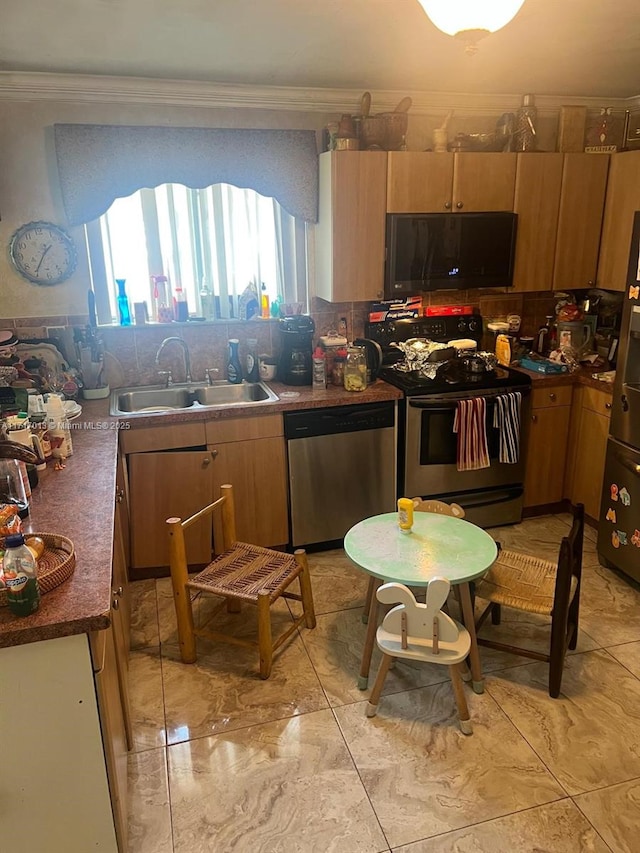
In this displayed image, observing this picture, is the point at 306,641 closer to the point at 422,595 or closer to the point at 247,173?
the point at 422,595

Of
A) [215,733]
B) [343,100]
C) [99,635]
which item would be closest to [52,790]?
[99,635]

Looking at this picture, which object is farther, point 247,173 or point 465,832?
point 247,173

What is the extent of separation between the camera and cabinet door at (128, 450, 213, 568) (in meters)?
2.98

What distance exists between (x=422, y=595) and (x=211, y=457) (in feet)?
3.93

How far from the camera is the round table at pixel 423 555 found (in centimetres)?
215

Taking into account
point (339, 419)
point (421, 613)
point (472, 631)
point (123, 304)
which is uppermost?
point (123, 304)

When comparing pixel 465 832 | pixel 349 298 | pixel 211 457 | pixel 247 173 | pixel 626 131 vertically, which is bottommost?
pixel 465 832

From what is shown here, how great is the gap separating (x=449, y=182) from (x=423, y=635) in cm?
236

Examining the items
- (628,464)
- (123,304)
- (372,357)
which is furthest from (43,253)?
(628,464)

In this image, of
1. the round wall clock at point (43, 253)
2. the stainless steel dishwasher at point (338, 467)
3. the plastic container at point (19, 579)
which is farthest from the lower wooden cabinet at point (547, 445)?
the plastic container at point (19, 579)

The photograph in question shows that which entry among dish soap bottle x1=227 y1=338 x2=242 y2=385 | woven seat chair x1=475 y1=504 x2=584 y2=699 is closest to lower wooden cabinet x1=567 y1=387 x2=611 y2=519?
woven seat chair x1=475 y1=504 x2=584 y2=699

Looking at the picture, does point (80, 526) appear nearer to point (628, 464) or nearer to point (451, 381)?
point (451, 381)

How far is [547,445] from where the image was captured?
3602 mm

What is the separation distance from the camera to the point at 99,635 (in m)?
1.53
